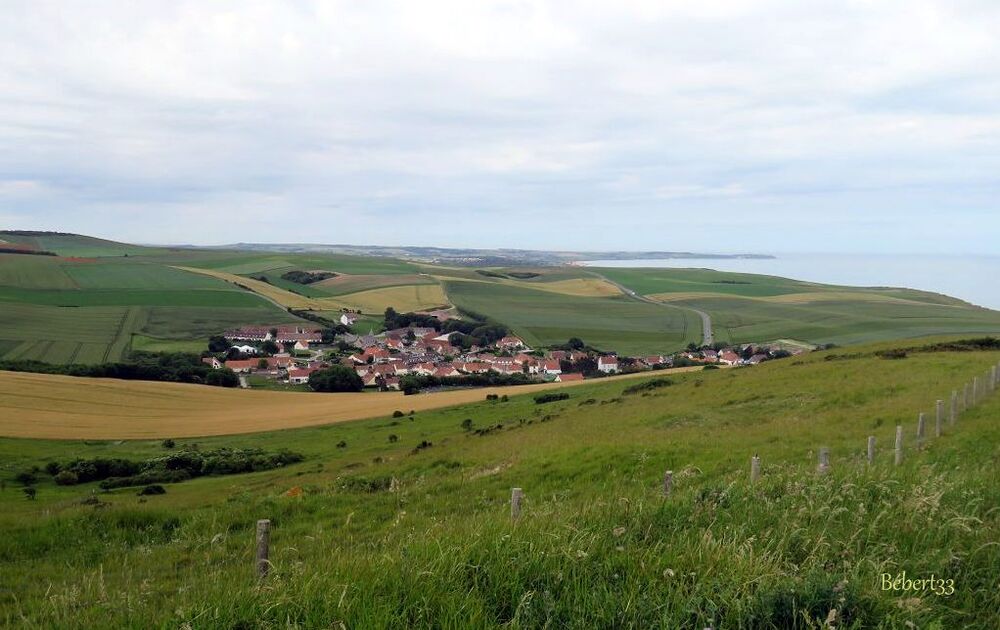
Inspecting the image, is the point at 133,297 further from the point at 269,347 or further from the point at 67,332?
the point at 269,347

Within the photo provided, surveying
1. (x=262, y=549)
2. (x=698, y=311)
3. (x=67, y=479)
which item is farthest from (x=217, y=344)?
(x=262, y=549)

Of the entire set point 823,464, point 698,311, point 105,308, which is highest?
point 823,464

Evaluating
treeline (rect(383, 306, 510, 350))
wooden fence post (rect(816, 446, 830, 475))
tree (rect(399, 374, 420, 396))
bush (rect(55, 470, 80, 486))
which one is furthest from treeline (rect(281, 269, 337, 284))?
wooden fence post (rect(816, 446, 830, 475))

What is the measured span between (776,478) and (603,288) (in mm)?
154395

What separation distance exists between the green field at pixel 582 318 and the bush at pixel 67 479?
73316mm

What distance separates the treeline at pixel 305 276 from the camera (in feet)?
Result: 511

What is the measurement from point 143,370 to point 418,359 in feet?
112

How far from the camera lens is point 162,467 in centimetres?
3195

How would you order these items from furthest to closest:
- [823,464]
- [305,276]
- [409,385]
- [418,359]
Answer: [305,276]
[418,359]
[409,385]
[823,464]

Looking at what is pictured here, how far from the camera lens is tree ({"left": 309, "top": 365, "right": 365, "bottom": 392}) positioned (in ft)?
226

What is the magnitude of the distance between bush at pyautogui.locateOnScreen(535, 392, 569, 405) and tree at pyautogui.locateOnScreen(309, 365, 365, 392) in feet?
92.8

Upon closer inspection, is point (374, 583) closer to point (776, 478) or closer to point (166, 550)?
point (776, 478)

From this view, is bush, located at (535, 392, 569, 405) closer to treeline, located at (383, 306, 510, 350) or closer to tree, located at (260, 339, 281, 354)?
tree, located at (260, 339, 281, 354)

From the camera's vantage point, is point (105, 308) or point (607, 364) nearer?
point (607, 364)
